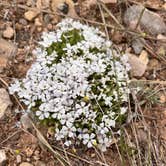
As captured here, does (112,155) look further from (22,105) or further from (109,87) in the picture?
(22,105)

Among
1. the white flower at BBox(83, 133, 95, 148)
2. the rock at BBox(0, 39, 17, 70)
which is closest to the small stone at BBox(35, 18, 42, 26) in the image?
the rock at BBox(0, 39, 17, 70)

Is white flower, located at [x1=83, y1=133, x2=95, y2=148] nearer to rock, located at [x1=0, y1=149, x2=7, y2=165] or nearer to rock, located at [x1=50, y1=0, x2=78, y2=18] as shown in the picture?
rock, located at [x1=0, y1=149, x2=7, y2=165]

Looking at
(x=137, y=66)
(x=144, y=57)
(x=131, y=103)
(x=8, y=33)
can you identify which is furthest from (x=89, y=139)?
(x=8, y=33)

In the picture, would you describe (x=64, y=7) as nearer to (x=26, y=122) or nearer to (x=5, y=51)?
(x=5, y=51)

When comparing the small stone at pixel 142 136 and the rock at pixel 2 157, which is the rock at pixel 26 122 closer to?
the rock at pixel 2 157

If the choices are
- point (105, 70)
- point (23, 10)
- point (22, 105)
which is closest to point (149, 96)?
point (105, 70)

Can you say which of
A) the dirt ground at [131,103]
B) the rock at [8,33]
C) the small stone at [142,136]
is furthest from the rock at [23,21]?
the small stone at [142,136]
